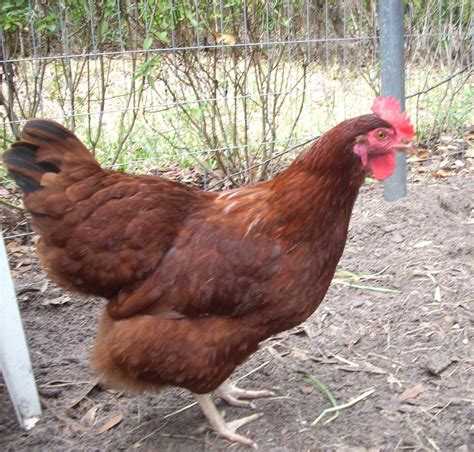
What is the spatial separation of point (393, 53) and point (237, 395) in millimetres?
2892

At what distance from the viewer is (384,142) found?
2.27m

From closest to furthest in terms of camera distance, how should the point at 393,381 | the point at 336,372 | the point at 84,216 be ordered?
1. the point at 84,216
2. the point at 393,381
3. the point at 336,372

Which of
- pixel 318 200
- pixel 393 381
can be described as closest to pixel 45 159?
pixel 318 200

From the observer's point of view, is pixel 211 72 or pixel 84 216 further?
pixel 211 72

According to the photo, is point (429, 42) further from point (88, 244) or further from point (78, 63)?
point (88, 244)

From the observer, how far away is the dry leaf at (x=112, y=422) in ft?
7.88

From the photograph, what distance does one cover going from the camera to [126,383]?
2277mm

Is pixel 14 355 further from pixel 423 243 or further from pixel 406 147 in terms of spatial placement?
pixel 423 243

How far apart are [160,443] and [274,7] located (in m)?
3.57

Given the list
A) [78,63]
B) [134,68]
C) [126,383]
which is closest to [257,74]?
[134,68]

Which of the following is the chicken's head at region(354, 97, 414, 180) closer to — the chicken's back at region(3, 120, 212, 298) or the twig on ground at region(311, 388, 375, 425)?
the chicken's back at region(3, 120, 212, 298)

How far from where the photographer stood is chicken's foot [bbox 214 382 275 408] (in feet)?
8.48

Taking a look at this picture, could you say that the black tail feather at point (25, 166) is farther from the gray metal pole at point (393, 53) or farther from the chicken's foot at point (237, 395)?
the gray metal pole at point (393, 53)

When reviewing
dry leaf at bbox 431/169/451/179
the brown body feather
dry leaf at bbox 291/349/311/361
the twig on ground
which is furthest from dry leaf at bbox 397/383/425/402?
dry leaf at bbox 431/169/451/179
